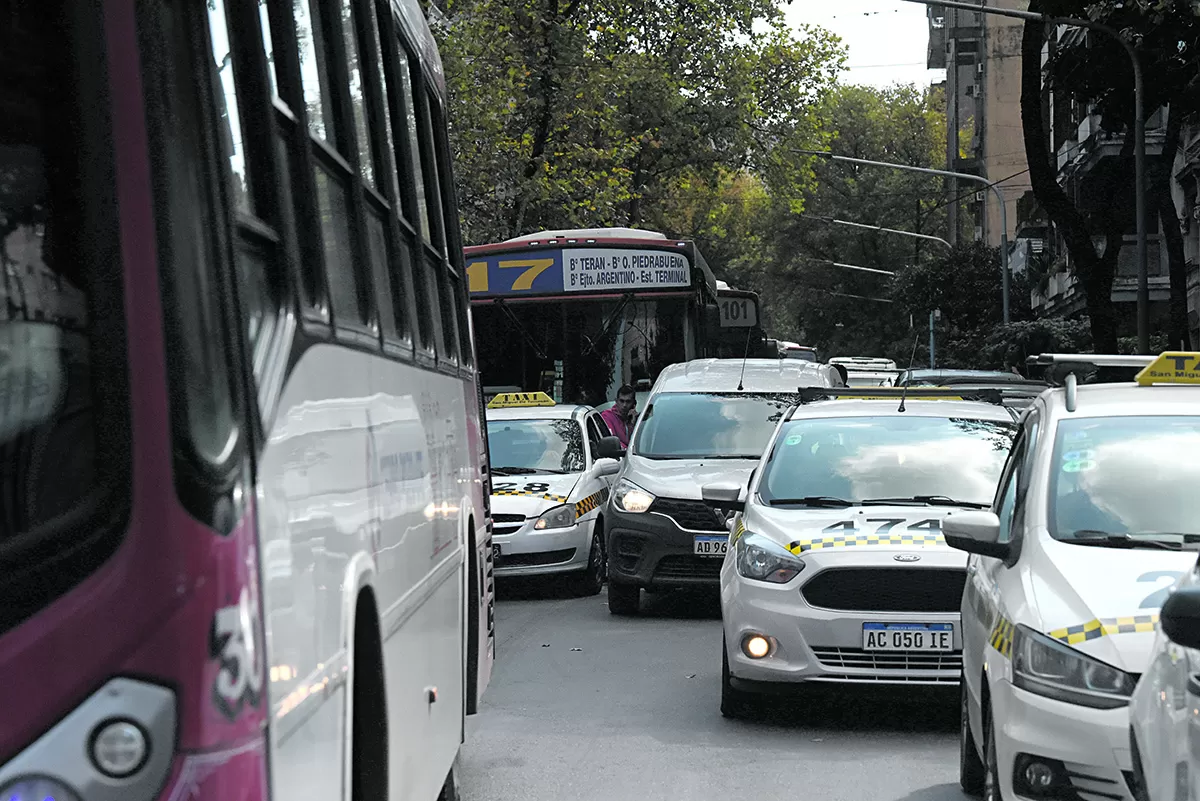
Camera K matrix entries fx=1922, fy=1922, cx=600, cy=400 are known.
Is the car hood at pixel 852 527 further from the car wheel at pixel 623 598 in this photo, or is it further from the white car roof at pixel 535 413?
the white car roof at pixel 535 413

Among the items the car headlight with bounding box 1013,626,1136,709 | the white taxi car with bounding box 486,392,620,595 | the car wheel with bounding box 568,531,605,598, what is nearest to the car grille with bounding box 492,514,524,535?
the white taxi car with bounding box 486,392,620,595

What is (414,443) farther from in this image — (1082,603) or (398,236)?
(1082,603)

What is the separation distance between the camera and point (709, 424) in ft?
51.5

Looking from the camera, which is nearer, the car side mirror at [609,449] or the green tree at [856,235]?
the car side mirror at [609,449]

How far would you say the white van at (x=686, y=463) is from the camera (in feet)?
47.1

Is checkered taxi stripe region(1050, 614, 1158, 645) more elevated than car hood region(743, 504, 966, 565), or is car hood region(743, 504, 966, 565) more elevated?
checkered taxi stripe region(1050, 614, 1158, 645)

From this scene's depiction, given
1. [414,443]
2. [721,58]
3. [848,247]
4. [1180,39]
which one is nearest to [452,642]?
[414,443]

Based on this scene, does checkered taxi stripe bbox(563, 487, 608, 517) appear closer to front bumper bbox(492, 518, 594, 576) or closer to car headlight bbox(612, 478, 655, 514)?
front bumper bbox(492, 518, 594, 576)

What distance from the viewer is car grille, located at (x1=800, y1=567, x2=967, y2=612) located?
30.6ft

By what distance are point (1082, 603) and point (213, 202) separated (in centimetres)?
381

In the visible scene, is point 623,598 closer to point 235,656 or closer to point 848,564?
point 848,564

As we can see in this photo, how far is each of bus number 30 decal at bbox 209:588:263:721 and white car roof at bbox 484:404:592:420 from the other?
49.3 ft

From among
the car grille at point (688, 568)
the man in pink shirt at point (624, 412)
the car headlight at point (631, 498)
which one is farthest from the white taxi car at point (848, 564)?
the man in pink shirt at point (624, 412)

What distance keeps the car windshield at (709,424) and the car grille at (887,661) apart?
19.8ft
